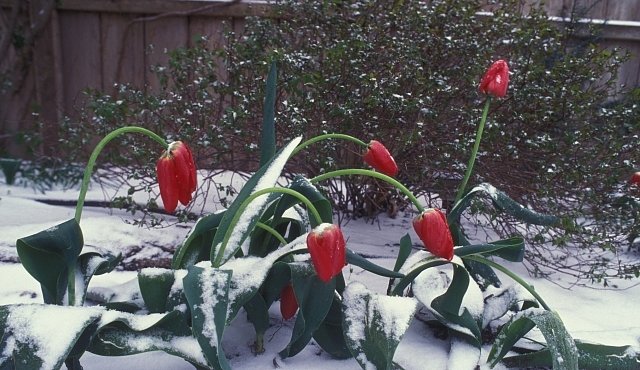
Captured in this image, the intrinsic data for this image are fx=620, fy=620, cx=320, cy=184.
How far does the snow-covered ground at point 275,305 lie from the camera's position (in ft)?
4.30

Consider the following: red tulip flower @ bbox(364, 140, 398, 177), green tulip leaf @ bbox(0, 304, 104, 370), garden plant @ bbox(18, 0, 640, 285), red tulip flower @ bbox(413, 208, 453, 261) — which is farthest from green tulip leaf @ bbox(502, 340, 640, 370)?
green tulip leaf @ bbox(0, 304, 104, 370)

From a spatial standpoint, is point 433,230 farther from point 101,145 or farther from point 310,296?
point 101,145

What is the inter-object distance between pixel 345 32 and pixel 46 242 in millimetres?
1528

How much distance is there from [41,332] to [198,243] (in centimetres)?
41

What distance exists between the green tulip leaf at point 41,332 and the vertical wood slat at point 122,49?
9.75 ft

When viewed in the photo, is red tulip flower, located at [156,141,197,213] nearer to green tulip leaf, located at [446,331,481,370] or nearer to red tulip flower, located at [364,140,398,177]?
red tulip flower, located at [364,140,398,177]

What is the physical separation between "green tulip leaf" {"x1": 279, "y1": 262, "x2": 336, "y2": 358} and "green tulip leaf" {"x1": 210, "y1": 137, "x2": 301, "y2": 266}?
0.11 metres

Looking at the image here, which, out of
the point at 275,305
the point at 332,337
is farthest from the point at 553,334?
the point at 275,305

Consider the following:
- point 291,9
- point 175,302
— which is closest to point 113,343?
point 175,302

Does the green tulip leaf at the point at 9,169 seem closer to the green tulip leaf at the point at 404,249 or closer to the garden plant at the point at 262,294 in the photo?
the garden plant at the point at 262,294

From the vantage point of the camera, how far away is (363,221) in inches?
105

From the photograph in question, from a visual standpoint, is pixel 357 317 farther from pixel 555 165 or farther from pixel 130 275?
pixel 555 165

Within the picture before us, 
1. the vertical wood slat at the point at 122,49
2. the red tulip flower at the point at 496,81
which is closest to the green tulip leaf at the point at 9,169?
the vertical wood slat at the point at 122,49

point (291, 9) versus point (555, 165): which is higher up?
point (291, 9)
